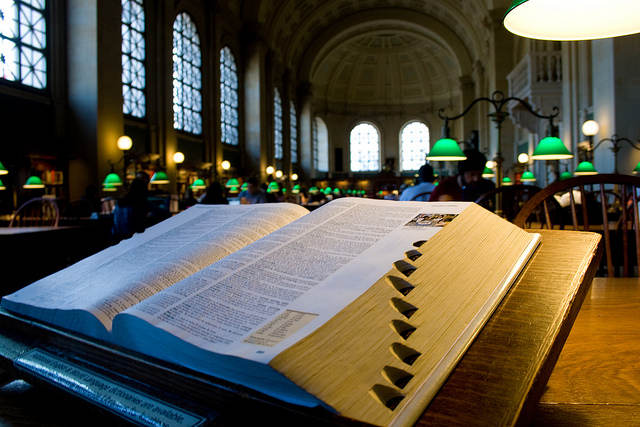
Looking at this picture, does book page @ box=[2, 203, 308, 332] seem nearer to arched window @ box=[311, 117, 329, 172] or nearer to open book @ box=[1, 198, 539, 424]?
open book @ box=[1, 198, 539, 424]

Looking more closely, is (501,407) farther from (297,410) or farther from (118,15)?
(118,15)

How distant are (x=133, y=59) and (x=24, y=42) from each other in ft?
9.42

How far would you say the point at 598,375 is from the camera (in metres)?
0.53

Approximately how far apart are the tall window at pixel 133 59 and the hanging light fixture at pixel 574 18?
9783 millimetres

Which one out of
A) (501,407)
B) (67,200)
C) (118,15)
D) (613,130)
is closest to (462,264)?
(501,407)

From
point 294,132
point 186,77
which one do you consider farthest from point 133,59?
point 294,132

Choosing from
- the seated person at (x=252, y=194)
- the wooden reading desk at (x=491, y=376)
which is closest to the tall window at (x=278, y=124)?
the seated person at (x=252, y=194)

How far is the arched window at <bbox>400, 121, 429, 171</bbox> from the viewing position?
28234 mm

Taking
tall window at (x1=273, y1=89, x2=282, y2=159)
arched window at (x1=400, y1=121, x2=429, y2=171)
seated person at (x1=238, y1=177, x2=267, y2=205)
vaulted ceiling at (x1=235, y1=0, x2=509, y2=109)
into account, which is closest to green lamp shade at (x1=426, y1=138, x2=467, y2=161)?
seated person at (x1=238, y1=177, x2=267, y2=205)

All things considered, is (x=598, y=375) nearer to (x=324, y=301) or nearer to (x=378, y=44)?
(x=324, y=301)

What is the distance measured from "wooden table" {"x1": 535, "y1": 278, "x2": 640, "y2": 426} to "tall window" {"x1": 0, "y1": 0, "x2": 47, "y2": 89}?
28.4 feet

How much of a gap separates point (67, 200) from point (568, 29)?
892cm

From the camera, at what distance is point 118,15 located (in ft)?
29.3

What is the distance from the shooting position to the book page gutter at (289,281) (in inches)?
16.7
